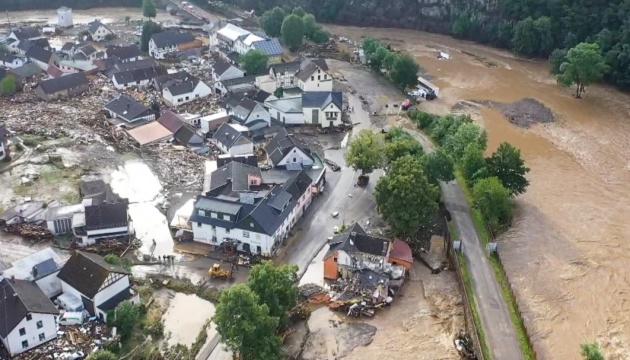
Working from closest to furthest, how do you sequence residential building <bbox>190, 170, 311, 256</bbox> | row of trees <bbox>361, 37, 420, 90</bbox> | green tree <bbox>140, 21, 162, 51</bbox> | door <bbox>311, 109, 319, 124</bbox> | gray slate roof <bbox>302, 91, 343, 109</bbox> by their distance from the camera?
1. residential building <bbox>190, 170, 311, 256</bbox>
2. gray slate roof <bbox>302, 91, 343, 109</bbox>
3. door <bbox>311, 109, 319, 124</bbox>
4. row of trees <bbox>361, 37, 420, 90</bbox>
5. green tree <bbox>140, 21, 162, 51</bbox>

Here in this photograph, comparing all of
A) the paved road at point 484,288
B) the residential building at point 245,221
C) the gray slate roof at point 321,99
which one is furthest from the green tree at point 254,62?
the residential building at point 245,221

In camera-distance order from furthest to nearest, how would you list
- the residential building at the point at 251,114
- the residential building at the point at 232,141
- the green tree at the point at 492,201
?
the residential building at the point at 251,114, the residential building at the point at 232,141, the green tree at the point at 492,201

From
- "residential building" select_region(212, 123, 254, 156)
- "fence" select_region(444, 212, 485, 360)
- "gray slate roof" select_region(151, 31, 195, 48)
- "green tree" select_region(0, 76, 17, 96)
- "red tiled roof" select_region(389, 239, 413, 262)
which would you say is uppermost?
"red tiled roof" select_region(389, 239, 413, 262)

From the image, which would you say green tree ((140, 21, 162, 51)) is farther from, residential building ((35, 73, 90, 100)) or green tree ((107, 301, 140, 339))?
green tree ((107, 301, 140, 339))

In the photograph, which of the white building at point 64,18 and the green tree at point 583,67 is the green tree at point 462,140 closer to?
the green tree at point 583,67

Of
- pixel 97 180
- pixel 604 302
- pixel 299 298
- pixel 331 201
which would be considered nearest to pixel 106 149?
pixel 97 180

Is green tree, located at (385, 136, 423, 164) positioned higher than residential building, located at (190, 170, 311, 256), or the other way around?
green tree, located at (385, 136, 423, 164)

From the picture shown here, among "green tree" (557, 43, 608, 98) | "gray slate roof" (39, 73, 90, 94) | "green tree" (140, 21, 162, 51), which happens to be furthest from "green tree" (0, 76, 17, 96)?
"green tree" (557, 43, 608, 98)
